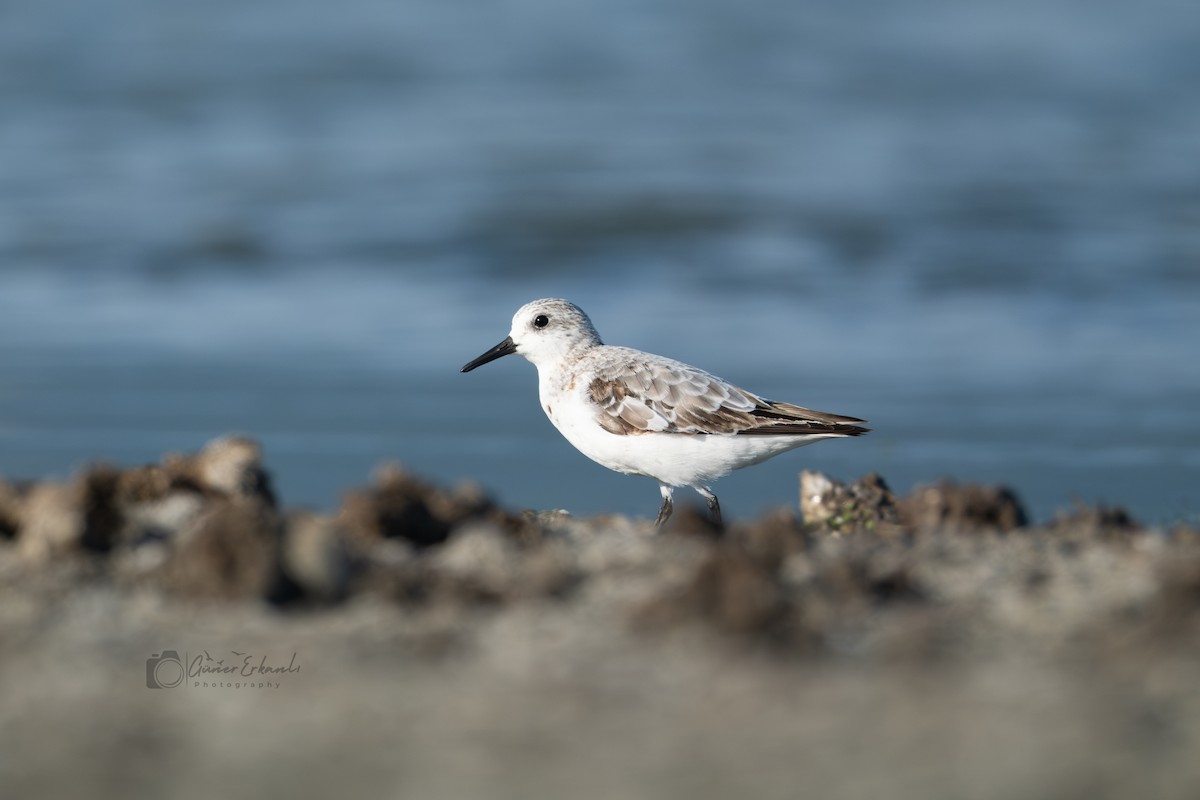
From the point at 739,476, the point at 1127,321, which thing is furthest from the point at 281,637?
the point at 1127,321

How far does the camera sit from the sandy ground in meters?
3.23

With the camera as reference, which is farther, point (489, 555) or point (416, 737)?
point (489, 555)

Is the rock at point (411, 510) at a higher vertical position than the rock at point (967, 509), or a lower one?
lower

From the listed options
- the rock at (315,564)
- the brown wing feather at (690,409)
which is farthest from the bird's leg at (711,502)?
the rock at (315,564)

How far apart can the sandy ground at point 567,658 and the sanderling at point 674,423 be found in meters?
1.75

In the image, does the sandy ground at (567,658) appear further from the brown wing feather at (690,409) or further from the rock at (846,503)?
the brown wing feather at (690,409)

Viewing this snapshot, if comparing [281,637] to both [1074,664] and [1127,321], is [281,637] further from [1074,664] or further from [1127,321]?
[1127,321]

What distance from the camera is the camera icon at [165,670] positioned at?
369 cm

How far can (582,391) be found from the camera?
23.1ft

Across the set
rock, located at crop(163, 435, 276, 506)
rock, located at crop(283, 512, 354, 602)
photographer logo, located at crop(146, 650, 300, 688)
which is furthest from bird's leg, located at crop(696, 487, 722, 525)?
photographer logo, located at crop(146, 650, 300, 688)

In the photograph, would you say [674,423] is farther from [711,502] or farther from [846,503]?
[846,503]

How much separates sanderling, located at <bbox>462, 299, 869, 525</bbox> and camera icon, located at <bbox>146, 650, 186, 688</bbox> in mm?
3104

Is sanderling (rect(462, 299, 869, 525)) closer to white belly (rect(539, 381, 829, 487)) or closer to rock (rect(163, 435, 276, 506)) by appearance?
white belly (rect(539, 381, 829, 487))

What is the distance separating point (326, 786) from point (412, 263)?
35.7 ft
